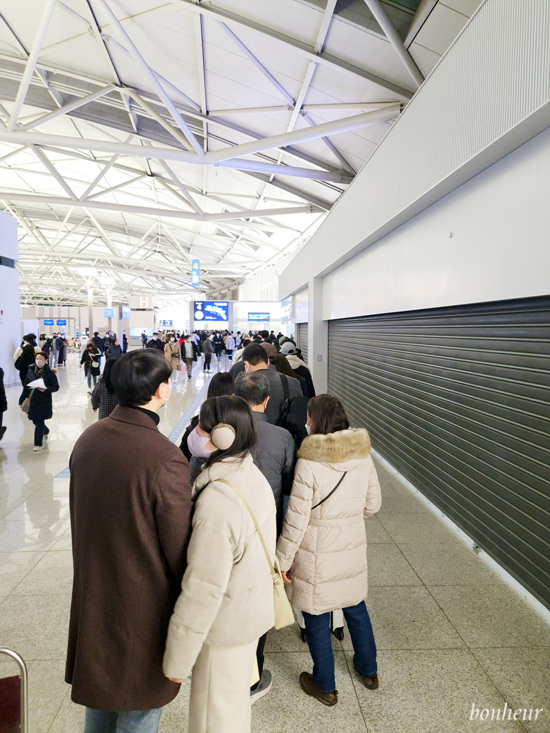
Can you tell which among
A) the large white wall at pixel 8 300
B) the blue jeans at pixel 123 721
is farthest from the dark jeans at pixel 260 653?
the large white wall at pixel 8 300

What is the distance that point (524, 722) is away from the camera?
2.28 meters

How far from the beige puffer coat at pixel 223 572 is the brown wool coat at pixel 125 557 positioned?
3.1 inches

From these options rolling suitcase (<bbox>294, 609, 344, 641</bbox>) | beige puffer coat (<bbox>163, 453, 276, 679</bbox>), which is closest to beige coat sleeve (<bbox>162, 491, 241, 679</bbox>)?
beige puffer coat (<bbox>163, 453, 276, 679</bbox>)

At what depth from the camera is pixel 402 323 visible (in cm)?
612

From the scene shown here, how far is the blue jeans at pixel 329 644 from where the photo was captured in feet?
7.66

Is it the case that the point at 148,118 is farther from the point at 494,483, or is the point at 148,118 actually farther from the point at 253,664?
the point at 253,664

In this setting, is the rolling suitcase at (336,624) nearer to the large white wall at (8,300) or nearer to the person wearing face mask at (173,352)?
the person wearing face mask at (173,352)

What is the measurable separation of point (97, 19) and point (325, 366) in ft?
29.4

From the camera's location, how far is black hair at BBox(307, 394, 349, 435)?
2418 mm

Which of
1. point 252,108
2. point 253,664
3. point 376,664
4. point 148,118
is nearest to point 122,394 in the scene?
point 253,664

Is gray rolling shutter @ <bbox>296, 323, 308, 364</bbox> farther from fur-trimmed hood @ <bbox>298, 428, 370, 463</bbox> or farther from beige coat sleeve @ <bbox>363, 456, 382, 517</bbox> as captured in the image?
fur-trimmed hood @ <bbox>298, 428, 370, 463</bbox>

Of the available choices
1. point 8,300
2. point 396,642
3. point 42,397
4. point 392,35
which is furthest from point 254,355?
point 8,300

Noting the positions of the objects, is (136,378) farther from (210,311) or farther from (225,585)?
(210,311)

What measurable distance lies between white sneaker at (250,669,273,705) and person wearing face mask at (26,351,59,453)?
6259 mm
